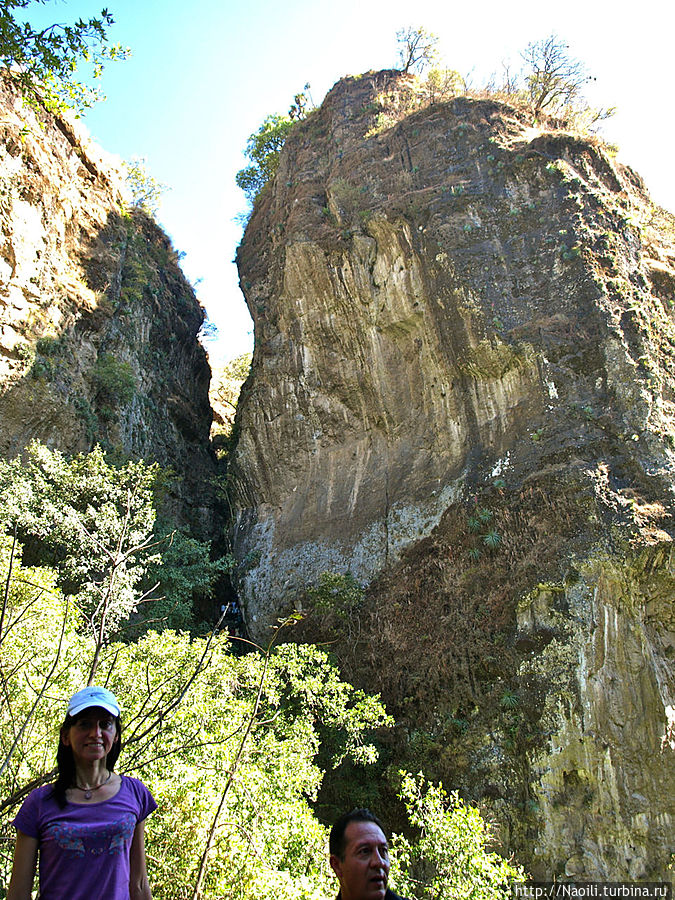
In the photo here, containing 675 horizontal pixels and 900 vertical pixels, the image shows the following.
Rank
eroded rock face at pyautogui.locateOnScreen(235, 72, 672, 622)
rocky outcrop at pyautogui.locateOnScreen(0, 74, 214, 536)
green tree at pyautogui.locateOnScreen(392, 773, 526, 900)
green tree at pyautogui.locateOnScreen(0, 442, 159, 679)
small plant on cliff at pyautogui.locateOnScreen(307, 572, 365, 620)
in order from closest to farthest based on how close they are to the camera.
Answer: green tree at pyautogui.locateOnScreen(392, 773, 526, 900), green tree at pyautogui.locateOnScreen(0, 442, 159, 679), small plant on cliff at pyautogui.locateOnScreen(307, 572, 365, 620), rocky outcrop at pyautogui.locateOnScreen(0, 74, 214, 536), eroded rock face at pyautogui.locateOnScreen(235, 72, 672, 622)

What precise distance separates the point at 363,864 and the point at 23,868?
1403 mm

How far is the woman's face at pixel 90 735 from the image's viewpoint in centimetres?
272

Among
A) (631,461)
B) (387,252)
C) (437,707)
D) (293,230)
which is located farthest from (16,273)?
(631,461)

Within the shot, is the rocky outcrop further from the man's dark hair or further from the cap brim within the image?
the man's dark hair

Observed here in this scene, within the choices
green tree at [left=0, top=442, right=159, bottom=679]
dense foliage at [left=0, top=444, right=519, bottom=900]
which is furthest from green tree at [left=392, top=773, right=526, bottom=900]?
green tree at [left=0, top=442, right=159, bottom=679]

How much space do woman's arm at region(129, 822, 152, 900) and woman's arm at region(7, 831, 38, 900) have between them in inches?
16.4

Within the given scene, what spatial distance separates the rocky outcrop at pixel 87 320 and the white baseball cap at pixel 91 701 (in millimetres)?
14589

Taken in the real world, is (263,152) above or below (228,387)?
above

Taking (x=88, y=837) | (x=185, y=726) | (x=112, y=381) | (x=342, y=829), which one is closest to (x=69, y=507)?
(x=185, y=726)

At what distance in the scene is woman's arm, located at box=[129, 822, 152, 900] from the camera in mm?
2738

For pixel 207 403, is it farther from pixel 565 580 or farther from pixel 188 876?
pixel 188 876

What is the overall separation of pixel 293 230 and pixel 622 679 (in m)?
19.5

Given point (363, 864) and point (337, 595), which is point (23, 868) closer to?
point (363, 864)

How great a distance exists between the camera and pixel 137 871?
276 cm
